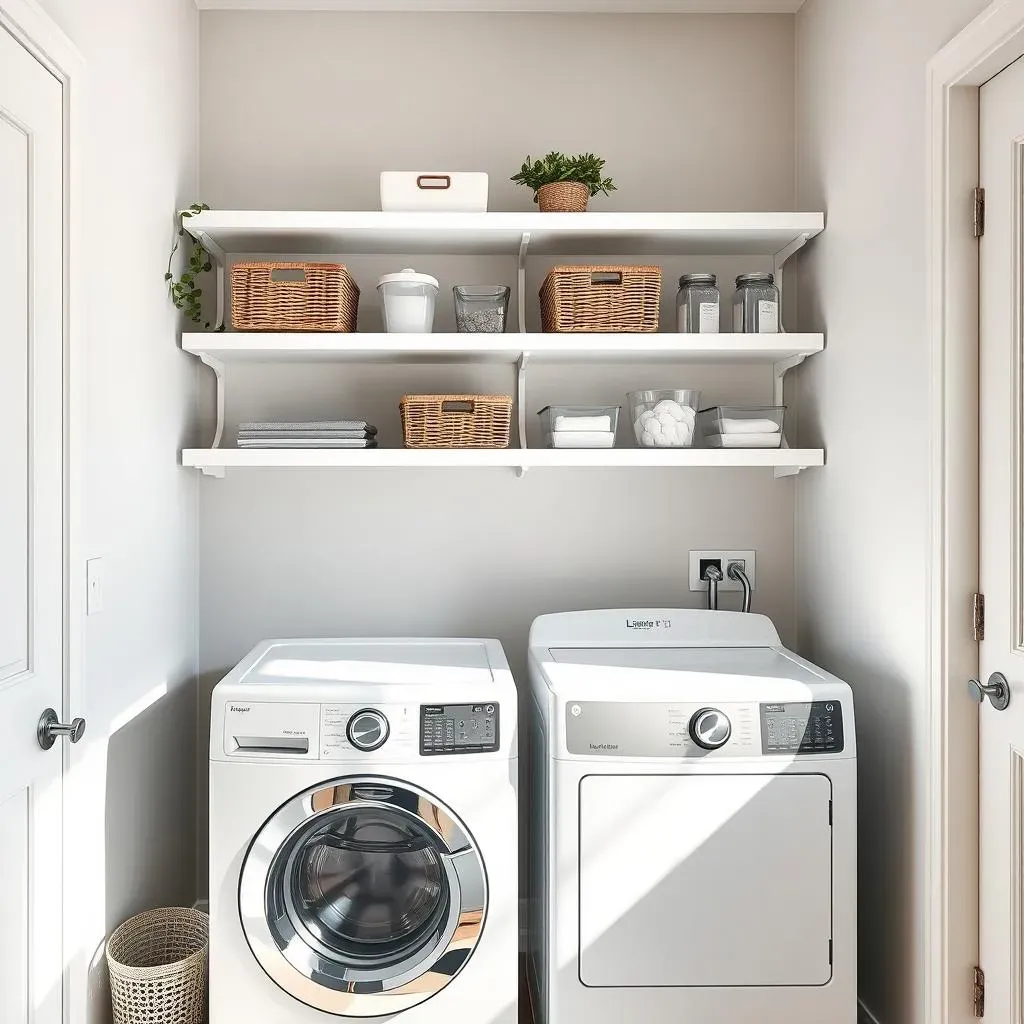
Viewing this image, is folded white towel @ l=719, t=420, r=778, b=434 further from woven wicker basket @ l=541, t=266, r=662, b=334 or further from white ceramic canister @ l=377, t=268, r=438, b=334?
white ceramic canister @ l=377, t=268, r=438, b=334

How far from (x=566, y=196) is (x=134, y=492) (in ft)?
4.14

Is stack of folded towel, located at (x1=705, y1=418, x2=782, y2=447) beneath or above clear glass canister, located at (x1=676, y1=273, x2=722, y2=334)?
beneath

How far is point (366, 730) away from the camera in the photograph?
6.06ft

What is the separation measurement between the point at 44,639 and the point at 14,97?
920mm

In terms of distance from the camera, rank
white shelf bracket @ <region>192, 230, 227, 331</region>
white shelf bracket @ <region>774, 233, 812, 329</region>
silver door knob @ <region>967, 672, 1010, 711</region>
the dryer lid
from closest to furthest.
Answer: silver door knob @ <region>967, 672, 1010, 711</region>
the dryer lid
white shelf bracket @ <region>774, 233, 812, 329</region>
white shelf bracket @ <region>192, 230, 227, 331</region>

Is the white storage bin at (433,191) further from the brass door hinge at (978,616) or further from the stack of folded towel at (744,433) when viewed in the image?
the brass door hinge at (978,616)

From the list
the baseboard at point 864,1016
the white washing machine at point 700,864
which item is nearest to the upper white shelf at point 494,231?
the white washing machine at point 700,864

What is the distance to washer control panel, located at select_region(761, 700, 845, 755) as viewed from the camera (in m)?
1.85

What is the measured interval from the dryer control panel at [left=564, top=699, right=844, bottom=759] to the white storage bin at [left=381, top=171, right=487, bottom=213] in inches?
48.5

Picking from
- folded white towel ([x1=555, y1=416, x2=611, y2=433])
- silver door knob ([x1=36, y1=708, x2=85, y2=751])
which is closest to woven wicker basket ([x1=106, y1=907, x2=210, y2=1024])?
silver door knob ([x1=36, y1=708, x2=85, y2=751])

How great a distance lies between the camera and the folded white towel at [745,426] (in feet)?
7.41

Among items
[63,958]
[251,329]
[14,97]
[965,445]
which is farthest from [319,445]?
[965,445]

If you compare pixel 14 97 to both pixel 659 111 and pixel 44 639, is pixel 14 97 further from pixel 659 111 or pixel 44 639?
pixel 659 111

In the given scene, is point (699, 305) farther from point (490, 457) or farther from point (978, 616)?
point (978, 616)
